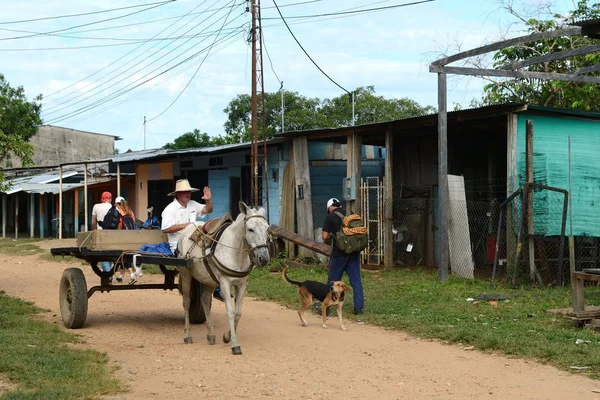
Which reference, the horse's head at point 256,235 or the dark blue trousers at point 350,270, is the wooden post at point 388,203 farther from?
the horse's head at point 256,235

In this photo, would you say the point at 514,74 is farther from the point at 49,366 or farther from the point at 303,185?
the point at 49,366

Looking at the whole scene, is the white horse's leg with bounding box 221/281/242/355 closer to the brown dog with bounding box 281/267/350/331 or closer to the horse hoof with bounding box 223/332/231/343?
the horse hoof with bounding box 223/332/231/343

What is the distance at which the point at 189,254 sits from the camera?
9.69 meters

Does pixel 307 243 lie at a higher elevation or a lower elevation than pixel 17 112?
lower

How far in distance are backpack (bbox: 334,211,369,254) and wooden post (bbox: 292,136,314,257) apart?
8.67m

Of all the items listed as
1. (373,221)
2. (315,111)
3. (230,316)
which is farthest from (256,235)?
(315,111)

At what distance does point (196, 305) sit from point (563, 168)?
8909mm

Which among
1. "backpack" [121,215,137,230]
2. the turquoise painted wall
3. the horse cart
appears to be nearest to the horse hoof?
the horse cart

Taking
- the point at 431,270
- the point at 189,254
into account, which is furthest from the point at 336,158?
the point at 189,254

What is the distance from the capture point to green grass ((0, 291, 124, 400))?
6809mm

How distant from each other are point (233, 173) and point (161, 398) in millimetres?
17718

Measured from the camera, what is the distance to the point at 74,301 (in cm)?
1049

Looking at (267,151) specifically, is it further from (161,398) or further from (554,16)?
(161,398)

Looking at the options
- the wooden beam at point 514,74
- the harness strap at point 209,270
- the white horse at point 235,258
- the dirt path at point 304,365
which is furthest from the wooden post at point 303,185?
the harness strap at point 209,270
